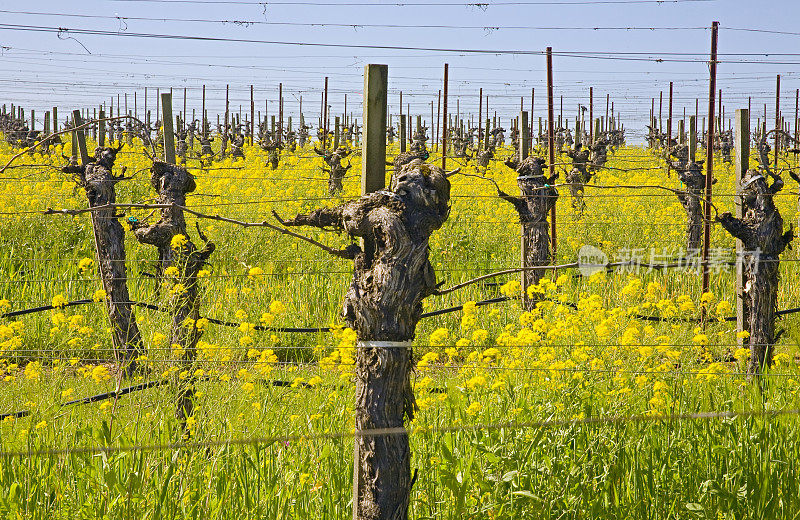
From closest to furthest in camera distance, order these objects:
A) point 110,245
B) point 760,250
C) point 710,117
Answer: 1. point 760,250
2. point 110,245
3. point 710,117

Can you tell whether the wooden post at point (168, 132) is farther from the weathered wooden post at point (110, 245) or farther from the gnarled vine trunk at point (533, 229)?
the gnarled vine trunk at point (533, 229)

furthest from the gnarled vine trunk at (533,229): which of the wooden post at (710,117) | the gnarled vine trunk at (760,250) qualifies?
the gnarled vine trunk at (760,250)

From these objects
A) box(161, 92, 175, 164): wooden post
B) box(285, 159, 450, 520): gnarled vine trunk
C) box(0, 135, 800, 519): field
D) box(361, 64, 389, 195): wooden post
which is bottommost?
box(0, 135, 800, 519): field

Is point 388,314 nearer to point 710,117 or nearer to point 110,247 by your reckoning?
point 110,247

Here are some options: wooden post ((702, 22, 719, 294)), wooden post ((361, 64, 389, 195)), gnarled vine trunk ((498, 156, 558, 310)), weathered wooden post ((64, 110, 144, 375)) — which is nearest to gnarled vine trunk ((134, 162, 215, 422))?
weathered wooden post ((64, 110, 144, 375))

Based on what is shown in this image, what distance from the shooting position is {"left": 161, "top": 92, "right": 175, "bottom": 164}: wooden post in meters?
5.73

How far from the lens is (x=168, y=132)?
19.6 ft

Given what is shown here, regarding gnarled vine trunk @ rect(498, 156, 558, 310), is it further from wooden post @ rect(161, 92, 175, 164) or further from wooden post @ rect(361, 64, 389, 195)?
wooden post @ rect(361, 64, 389, 195)

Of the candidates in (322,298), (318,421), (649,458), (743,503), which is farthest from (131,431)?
(322,298)

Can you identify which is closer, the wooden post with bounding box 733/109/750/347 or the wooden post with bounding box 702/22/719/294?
the wooden post with bounding box 733/109/750/347

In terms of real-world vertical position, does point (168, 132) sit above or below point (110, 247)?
above

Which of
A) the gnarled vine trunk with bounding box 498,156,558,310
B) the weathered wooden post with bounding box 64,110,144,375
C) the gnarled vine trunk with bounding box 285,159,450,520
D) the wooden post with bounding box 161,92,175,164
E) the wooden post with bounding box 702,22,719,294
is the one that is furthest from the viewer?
the gnarled vine trunk with bounding box 498,156,558,310

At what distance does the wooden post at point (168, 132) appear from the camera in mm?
5730

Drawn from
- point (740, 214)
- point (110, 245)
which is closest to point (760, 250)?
point (740, 214)
